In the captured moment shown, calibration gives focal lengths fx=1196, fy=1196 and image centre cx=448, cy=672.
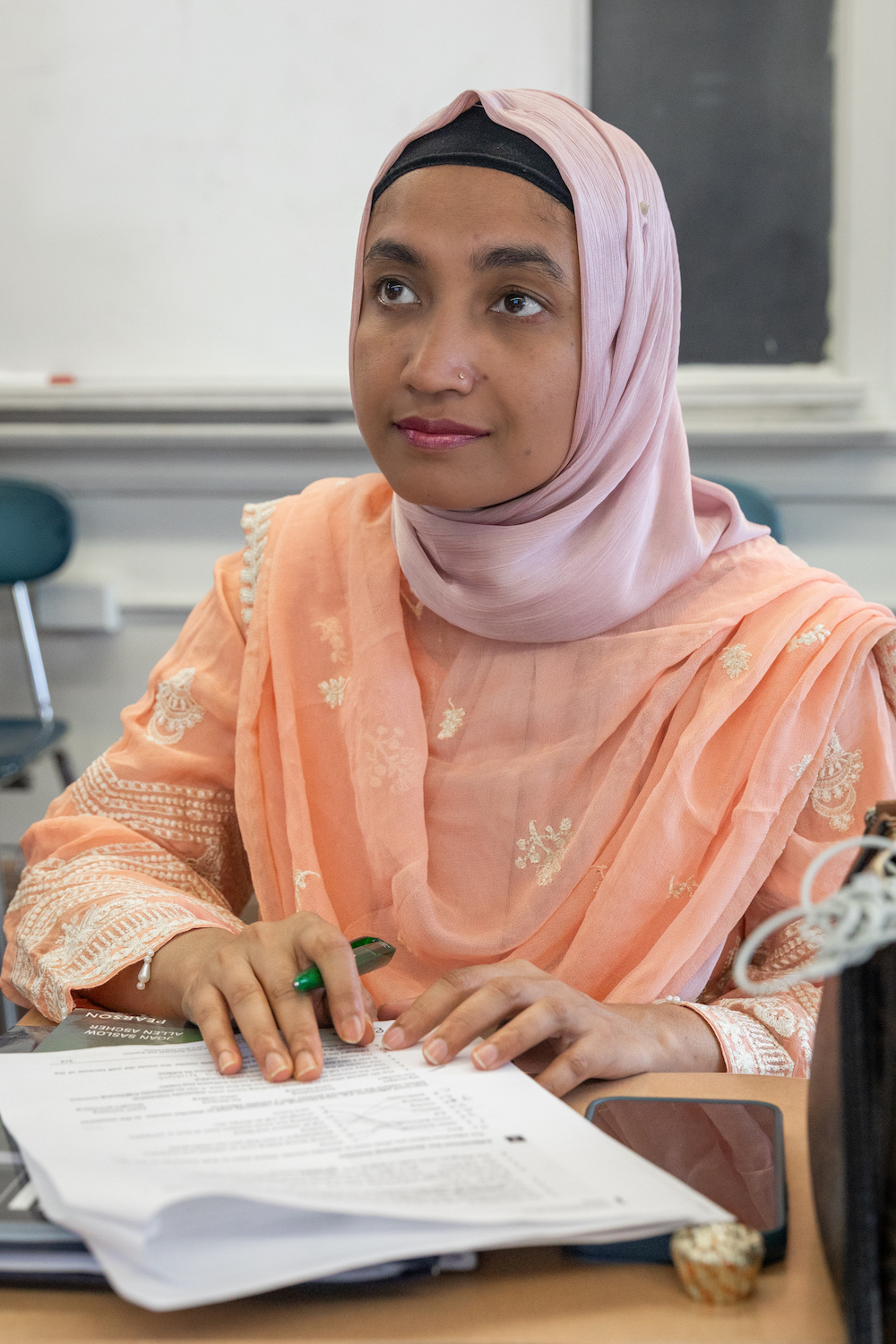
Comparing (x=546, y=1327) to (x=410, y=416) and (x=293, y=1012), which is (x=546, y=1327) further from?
(x=410, y=416)

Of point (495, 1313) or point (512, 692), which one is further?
point (512, 692)

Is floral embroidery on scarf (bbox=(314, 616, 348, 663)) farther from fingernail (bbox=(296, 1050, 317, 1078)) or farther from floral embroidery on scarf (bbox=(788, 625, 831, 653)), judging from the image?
fingernail (bbox=(296, 1050, 317, 1078))

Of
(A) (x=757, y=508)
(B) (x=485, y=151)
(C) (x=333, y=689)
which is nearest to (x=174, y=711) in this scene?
(C) (x=333, y=689)

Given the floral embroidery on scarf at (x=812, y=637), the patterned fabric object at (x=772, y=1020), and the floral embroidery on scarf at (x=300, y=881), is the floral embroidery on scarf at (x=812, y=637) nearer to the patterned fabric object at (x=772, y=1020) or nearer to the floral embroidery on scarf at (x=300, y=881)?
the patterned fabric object at (x=772, y=1020)

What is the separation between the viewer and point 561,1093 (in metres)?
0.67

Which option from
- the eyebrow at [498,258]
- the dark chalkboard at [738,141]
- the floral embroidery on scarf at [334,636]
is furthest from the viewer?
the dark chalkboard at [738,141]

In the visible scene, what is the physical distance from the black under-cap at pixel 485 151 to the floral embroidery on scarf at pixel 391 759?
0.48m

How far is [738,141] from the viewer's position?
223cm

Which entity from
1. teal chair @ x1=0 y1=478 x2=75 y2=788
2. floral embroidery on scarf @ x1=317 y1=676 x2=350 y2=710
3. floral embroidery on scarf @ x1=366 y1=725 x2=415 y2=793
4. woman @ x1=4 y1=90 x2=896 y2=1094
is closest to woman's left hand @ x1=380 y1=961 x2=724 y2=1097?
woman @ x1=4 y1=90 x2=896 y2=1094

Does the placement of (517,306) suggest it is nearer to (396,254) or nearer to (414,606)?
(396,254)

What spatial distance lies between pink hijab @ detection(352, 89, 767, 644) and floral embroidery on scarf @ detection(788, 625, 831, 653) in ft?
0.44

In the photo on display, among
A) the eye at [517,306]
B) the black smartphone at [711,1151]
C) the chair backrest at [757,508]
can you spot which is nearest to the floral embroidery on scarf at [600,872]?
the black smartphone at [711,1151]

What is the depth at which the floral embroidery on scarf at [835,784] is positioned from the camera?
100 cm

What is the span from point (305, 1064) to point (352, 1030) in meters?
0.05
